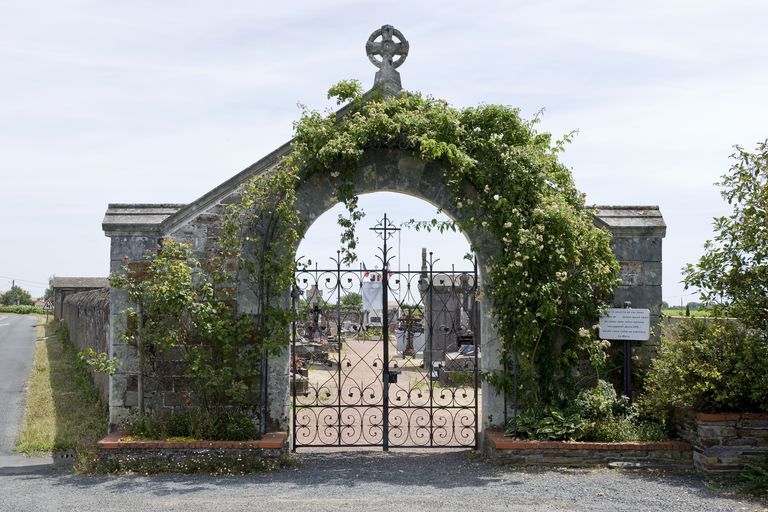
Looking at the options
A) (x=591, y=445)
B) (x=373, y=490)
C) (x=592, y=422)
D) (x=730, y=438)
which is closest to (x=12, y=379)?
(x=373, y=490)

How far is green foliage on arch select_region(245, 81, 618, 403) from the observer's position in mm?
8445

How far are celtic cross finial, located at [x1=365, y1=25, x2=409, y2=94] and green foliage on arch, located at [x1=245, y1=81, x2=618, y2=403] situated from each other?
20 centimetres

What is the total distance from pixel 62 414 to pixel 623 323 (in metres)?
7.74

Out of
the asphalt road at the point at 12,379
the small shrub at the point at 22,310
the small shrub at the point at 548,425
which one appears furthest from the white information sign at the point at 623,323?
the small shrub at the point at 22,310

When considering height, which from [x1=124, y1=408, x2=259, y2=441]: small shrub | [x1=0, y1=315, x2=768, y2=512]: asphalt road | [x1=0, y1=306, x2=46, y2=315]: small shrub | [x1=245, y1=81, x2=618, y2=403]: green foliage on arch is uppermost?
[x1=245, y1=81, x2=618, y2=403]: green foliage on arch

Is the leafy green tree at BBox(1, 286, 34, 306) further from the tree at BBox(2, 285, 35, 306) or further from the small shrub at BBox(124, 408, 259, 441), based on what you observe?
the small shrub at BBox(124, 408, 259, 441)

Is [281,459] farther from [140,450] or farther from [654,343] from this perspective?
[654,343]

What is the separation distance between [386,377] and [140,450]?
2659 mm

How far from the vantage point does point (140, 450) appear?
8.06m

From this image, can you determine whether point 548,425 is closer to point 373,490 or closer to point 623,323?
point 623,323

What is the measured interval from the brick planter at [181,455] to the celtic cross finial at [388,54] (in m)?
4.07

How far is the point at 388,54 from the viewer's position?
9047 mm

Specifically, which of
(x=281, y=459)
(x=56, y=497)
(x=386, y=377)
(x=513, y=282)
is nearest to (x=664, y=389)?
(x=513, y=282)

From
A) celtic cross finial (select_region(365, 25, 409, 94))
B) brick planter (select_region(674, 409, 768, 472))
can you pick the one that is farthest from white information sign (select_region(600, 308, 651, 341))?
celtic cross finial (select_region(365, 25, 409, 94))
